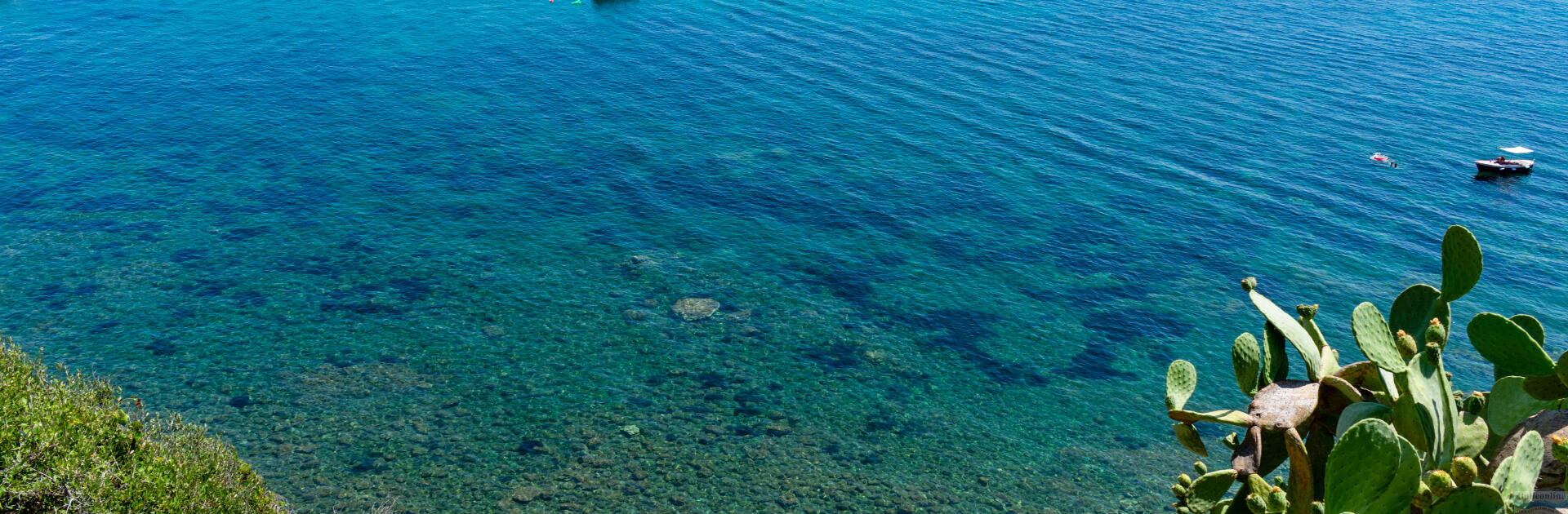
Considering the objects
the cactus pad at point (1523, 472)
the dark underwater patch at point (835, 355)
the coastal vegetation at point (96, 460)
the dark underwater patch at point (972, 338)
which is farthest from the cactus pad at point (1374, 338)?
the dark underwater patch at point (972, 338)

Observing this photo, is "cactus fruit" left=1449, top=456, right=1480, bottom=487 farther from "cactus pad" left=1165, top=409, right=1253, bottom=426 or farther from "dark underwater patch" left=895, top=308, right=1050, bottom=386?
"dark underwater patch" left=895, top=308, right=1050, bottom=386

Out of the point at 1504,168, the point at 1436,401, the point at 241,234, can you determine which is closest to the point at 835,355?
the point at 241,234

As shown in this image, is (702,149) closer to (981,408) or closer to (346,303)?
(346,303)

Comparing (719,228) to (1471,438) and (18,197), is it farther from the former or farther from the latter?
(1471,438)

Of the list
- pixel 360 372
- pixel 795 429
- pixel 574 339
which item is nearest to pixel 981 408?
pixel 795 429

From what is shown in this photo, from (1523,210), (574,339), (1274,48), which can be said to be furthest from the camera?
(1274,48)

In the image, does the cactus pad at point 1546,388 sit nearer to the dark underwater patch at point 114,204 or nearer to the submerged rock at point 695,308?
the submerged rock at point 695,308
